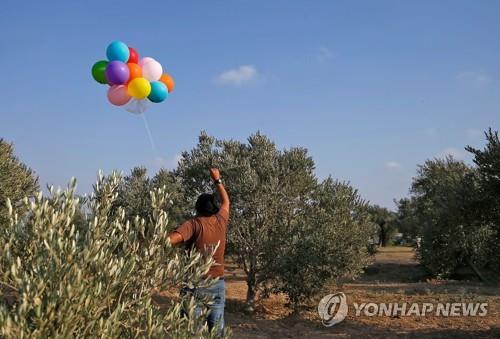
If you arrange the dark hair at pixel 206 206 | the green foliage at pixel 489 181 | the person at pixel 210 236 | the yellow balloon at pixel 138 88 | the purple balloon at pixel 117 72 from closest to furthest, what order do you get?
the person at pixel 210 236 → the dark hair at pixel 206 206 → the purple balloon at pixel 117 72 → the yellow balloon at pixel 138 88 → the green foliage at pixel 489 181

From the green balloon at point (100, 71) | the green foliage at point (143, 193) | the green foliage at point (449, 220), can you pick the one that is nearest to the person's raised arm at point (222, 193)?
the green balloon at point (100, 71)

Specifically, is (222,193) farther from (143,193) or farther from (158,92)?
(143,193)

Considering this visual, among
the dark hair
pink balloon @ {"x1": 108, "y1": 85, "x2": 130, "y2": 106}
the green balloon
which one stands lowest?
the dark hair

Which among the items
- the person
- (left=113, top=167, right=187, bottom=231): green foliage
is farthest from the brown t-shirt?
(left=113, top=167, right=187, bottom=231): green foliage

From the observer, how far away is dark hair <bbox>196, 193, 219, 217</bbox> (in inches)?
219

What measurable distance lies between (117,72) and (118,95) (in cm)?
43

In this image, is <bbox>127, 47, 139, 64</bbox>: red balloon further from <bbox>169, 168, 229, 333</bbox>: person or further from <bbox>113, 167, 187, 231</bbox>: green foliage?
<bbox>113, 167, 187, 231</bbox>: green foliage

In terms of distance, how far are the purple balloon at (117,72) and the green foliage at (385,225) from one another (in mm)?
48617

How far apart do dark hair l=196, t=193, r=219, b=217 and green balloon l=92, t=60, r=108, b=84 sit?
3.28 meters

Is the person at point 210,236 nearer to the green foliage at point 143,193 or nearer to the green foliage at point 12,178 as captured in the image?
the green foliage at point 143,193

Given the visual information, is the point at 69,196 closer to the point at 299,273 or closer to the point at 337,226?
the point at 299,273

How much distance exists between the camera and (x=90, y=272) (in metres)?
3.01

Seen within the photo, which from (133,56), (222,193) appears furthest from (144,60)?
(222,193)

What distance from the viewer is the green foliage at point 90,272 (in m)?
2.69
